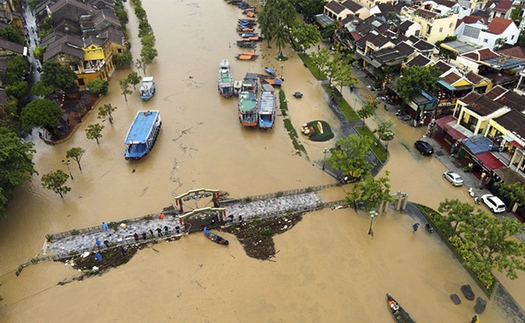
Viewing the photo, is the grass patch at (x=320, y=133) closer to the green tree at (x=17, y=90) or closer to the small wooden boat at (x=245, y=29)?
the small wooden boat at (x=245, y=29)

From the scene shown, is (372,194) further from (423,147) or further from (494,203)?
(423,147)

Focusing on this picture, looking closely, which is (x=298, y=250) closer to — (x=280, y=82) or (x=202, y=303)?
(x=202, y=303)

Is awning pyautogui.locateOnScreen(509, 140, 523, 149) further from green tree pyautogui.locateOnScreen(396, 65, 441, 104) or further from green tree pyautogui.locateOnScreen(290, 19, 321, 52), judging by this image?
green tree pyautogui.locateOnScreen(290, 19, 321, 52)

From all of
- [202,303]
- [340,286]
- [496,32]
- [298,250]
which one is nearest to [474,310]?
[340,286]

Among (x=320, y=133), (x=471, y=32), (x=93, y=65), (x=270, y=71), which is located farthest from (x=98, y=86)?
(x=471, y=32)

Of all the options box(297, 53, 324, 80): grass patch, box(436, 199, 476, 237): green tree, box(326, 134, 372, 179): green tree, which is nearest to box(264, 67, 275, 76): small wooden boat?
box(297, 53, 324, 80): grass patch
